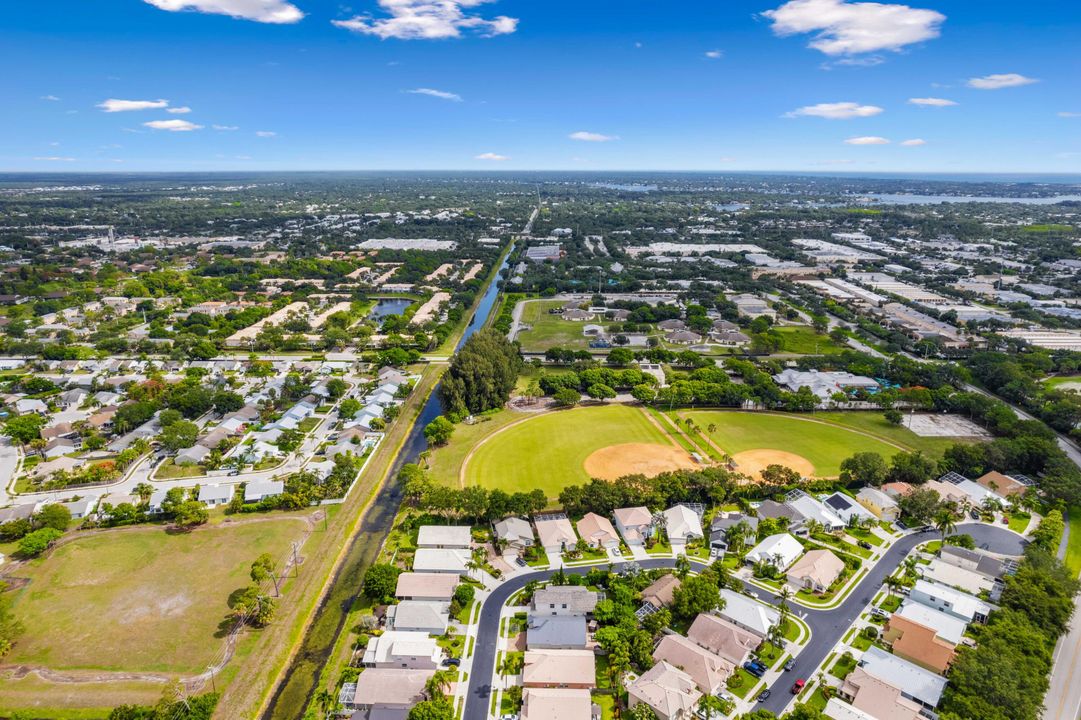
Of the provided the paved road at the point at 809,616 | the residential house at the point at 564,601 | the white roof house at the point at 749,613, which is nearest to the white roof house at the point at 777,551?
the paved road at the point at 809,616

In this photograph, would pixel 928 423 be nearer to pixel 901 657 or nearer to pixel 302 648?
pixel 901 657

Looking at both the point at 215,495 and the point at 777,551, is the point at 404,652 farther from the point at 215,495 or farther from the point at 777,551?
the point at 777,551

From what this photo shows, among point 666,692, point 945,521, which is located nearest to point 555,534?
point 666,692

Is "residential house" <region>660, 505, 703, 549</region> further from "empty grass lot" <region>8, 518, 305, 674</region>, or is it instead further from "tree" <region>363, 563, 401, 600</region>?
"empty grass lot" <region>8, 518, 305, 674</region>

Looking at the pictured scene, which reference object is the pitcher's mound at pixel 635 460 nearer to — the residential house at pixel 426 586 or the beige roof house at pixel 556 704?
the residential house at pixel 426 586

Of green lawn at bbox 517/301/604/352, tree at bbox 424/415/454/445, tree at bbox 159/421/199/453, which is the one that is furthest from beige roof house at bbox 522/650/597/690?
green lawn at bbox 517/301/604/352

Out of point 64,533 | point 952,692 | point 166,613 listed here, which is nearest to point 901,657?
point 952,692
